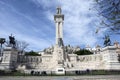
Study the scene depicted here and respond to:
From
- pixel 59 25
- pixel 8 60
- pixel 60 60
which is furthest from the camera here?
pixel 59 25

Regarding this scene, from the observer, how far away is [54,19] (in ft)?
192

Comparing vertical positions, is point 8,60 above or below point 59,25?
below

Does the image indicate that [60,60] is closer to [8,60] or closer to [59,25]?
[59,25]

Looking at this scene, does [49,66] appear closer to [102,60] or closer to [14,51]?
[14,51]

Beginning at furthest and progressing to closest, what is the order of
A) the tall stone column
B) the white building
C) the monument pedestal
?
the tall stone column
the monument pedestal
the white building

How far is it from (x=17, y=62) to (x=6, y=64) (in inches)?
252

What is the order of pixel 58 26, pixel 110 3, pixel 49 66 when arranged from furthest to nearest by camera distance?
pixel 58 26 → pixel 49 66 → pixel 110 3

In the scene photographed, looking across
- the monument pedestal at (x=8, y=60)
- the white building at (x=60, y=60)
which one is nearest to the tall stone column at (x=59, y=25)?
the white building at (x=60, y=60)

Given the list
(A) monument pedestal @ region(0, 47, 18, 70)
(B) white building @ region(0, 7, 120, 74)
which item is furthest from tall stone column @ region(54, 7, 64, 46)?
(A) monument pedestal @ region(0, 47, 18, 70)

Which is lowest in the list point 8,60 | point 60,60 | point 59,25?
point 60,60

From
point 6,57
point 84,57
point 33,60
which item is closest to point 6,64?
point 6,57

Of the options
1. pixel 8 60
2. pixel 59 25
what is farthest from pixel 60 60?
pixel 8 60

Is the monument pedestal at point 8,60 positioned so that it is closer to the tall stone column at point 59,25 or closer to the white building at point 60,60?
the white building at point 60,60

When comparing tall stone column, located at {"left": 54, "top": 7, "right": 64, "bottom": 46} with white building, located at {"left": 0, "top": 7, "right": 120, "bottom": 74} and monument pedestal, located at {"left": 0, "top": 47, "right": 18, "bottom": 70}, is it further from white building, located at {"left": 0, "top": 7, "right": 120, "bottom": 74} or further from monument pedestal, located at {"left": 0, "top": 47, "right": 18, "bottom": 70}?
monument pedestal, located at {"left": 0, "top": 47, "right": 18, "bottom": 70}
